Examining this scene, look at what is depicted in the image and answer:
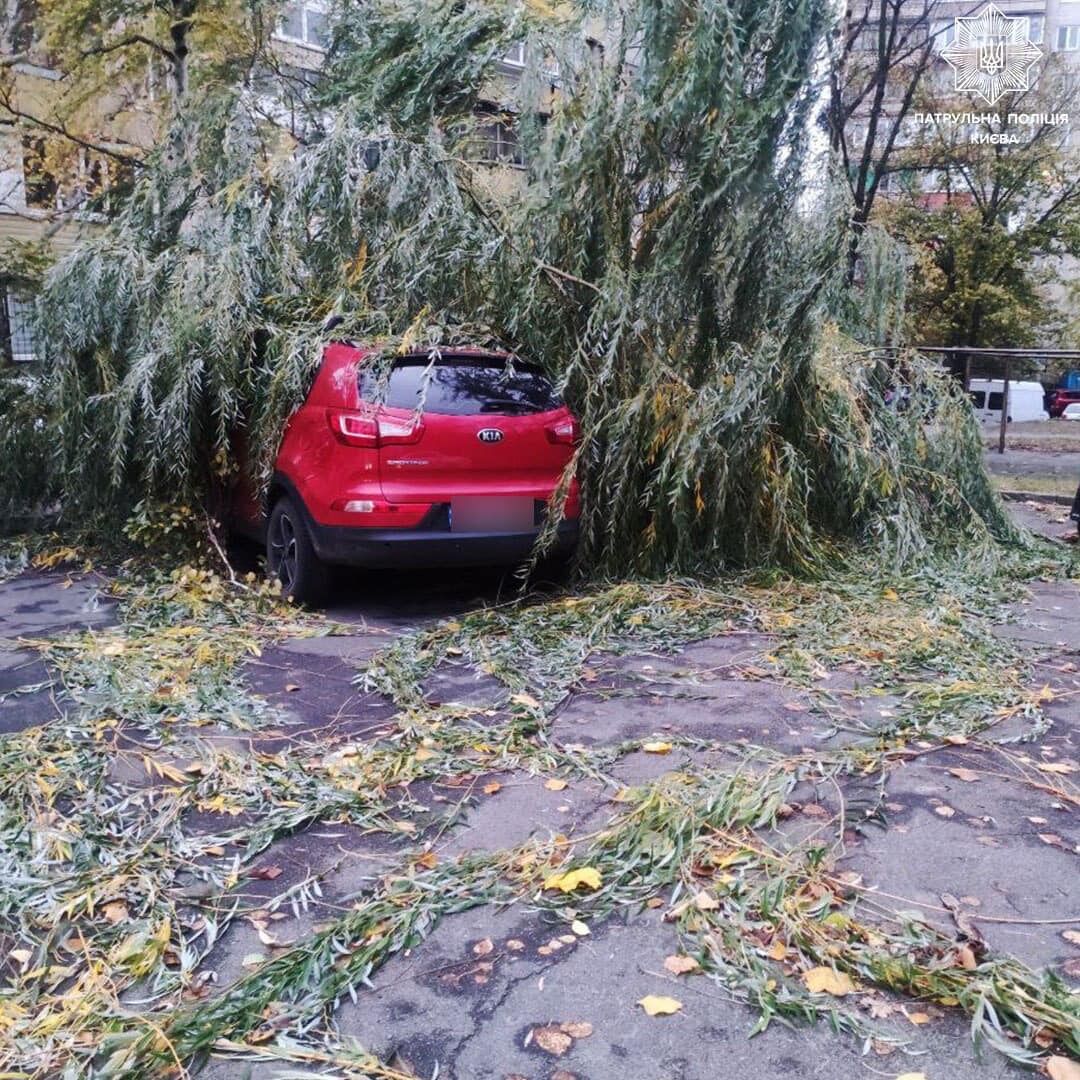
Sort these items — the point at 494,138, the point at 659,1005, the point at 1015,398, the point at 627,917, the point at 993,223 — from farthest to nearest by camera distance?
the point at 993,223, the point at 1015,398, the point at 494,138, the point at 627,917, the point at 659,1005

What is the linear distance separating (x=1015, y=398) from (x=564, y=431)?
13354 millimetres

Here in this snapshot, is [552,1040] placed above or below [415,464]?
below

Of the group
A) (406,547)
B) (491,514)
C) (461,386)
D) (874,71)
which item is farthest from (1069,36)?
(406,547)

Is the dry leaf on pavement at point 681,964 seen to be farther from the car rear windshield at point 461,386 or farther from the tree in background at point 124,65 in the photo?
the tree in background at point 124,65

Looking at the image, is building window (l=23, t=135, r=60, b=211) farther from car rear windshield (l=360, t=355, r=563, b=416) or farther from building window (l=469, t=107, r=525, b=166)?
car rear windshield (l=360, t=355, r=563, b=416)

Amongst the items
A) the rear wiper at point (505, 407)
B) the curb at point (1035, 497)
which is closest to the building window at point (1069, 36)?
the curb at point (1035, 497)

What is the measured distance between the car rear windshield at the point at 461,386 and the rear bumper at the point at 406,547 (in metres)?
0.74

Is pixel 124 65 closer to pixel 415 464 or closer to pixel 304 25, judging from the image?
pixel 304 25

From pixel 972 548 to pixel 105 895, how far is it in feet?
21.8

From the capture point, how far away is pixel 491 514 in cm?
649

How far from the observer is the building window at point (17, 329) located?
28.8ft

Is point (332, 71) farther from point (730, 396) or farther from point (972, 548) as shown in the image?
point (972, 548)

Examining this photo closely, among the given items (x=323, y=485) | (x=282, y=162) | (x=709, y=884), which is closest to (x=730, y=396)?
(x=323, y=485)

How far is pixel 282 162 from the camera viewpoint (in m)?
7.82
